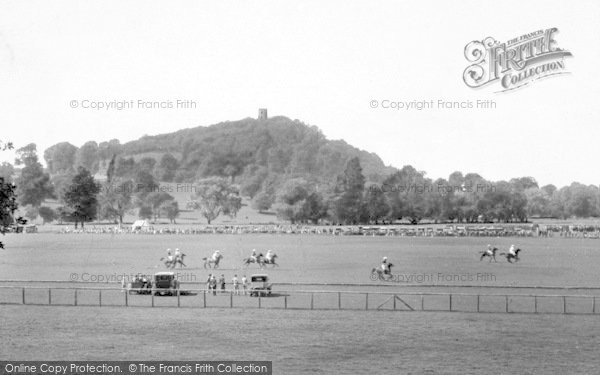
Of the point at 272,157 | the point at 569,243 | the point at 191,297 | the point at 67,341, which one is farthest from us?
the point at 272,157

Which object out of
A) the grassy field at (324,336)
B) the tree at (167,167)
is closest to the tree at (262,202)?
the tree at (167,167)

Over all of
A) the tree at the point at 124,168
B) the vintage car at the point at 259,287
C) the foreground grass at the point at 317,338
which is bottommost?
the foreground grass at the point at 317,338

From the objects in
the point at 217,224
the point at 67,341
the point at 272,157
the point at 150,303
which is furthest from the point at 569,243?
the point at 272,157

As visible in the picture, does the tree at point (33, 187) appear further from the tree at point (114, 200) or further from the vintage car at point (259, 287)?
the vintage car at point (259, 287)

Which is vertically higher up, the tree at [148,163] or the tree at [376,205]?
the tree at [148,163]

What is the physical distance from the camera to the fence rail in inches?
1251

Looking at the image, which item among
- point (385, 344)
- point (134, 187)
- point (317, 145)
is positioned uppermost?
point (317, 145)

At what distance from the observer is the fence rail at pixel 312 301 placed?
31781mm

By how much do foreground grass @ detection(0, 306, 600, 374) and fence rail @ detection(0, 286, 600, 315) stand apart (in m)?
0.81

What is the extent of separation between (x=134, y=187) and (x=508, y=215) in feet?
143

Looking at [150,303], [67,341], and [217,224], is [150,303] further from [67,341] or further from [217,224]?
[217,224]

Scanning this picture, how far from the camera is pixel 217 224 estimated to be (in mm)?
96812

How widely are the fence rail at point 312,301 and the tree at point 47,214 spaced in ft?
240

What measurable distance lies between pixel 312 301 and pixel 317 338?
5.07 meters
